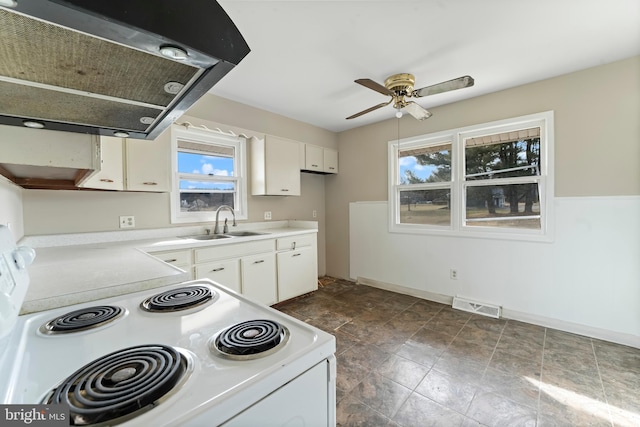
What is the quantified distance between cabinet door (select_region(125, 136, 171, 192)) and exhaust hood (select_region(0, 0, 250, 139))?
58.1 inches

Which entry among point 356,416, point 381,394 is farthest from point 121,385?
point 381,394

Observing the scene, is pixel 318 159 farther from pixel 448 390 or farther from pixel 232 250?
pixel 448 390

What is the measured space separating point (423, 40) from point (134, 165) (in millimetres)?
2520

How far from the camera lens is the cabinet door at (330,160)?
396 centimetres

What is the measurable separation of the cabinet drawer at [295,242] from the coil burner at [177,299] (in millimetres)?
1960

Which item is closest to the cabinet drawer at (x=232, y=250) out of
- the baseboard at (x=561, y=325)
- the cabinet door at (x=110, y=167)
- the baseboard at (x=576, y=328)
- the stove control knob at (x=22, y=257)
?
the cabinet door at (x=110, y=167)

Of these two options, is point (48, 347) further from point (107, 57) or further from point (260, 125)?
point (260, 125)

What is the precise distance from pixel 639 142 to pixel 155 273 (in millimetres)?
3604

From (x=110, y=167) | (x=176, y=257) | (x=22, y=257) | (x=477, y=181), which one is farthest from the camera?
(x=477, y=181)

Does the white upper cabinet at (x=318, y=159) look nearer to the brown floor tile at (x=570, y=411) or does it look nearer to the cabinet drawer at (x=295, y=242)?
the cabinet drawer at (x=295, y=242)

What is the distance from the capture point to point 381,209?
3691mm

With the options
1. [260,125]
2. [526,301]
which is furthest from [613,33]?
[260,125]

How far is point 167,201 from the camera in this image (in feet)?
8.63

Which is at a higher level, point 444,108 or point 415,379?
point 444,108
